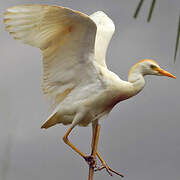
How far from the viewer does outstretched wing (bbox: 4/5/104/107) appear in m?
3.91

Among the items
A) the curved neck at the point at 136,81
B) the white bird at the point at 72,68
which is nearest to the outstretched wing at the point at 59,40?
the white bird at the point at 72,68

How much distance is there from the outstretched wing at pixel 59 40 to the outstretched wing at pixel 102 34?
443mm

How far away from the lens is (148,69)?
4.41 metres

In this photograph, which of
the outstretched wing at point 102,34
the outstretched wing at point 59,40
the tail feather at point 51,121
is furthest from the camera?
the outstretched wing at point 102,34

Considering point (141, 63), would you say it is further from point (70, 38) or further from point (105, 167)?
point (105, 167)

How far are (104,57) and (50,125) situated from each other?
1.09 metres

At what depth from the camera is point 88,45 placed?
4.14 meters

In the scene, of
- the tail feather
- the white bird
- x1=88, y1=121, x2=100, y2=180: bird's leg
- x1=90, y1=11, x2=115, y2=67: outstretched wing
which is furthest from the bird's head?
the tail feather

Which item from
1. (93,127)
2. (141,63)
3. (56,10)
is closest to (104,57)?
(141,63)

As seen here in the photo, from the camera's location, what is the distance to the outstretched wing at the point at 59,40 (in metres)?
3.91

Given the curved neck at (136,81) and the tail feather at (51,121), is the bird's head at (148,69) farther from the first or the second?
the tail feather at (51,121)

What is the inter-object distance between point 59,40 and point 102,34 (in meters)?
1.23

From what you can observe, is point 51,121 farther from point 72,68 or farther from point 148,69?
point 148,69

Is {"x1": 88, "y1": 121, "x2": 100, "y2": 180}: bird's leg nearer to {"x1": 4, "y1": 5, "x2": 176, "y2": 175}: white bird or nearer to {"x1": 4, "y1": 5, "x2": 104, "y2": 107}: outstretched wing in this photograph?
{"x1": 4, "y1": 5, "x2": 176, "y2": 175}: white bird
